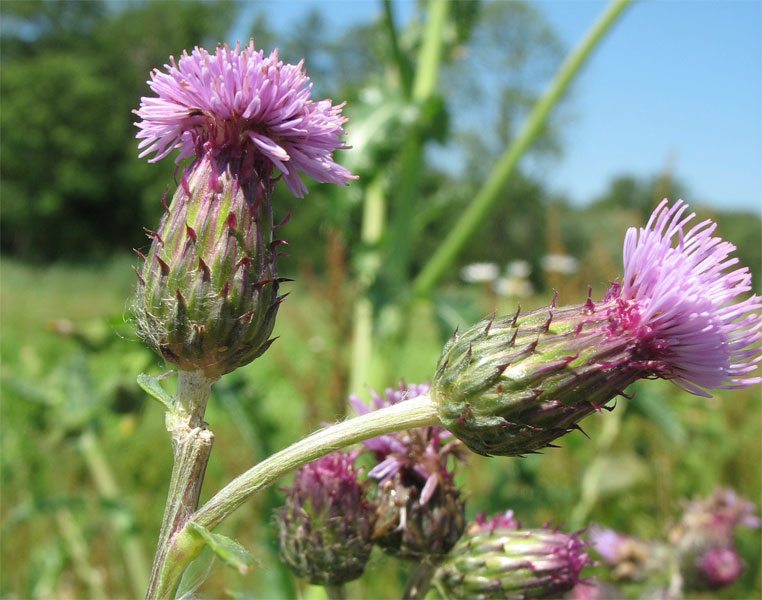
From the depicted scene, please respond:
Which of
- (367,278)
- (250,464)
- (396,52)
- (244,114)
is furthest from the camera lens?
(250,464)

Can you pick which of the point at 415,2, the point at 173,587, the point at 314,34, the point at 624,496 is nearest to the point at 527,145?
the point at 415,2

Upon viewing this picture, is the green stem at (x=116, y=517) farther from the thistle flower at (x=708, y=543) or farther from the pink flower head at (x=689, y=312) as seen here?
the pink flower head at (x=689, y=312)

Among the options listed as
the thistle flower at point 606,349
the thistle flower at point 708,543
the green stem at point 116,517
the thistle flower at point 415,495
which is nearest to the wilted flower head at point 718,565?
the thistle flower at point 708,543

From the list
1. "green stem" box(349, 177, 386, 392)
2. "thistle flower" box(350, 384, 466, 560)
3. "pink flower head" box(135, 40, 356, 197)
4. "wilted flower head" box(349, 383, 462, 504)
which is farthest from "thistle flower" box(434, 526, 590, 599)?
"green stem" box(349, 177, 386, 392)

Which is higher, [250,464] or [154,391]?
[250,464]

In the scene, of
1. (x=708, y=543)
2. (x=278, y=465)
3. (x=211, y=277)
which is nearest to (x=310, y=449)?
(x=278, y=465)

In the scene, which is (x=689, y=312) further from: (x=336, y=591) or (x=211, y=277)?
(x=336, y=591)
